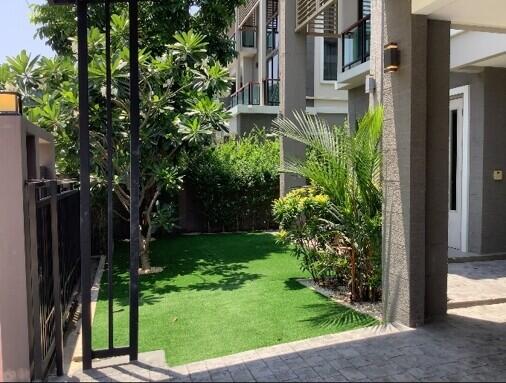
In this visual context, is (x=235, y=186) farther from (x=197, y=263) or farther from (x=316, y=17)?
(x=316, y=17)

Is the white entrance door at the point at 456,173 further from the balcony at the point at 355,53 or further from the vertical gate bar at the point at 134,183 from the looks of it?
the vertical gate bar at the point at 134,183

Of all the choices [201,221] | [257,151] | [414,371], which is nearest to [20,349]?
[414,371]

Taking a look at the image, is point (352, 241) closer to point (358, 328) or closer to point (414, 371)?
point (358, 328)

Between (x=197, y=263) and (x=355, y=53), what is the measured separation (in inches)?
258

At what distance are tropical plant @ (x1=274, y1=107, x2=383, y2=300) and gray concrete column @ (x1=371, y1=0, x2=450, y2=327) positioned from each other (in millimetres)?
625

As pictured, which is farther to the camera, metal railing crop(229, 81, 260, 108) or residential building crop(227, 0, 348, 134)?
metal railing crop(229, 81, 260, 108)

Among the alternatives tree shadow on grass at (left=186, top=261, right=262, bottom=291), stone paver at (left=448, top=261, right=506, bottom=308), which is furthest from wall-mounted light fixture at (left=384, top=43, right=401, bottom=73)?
tree shadow on grass at (left=186, top=261, right=262, bottom=291)

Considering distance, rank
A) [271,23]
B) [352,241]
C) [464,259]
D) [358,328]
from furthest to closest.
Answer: [271,23], [464,259], [352,241], [358,328]

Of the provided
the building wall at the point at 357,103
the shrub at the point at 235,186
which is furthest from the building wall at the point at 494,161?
the shrub at the point at 235,186

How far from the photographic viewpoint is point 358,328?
491cm

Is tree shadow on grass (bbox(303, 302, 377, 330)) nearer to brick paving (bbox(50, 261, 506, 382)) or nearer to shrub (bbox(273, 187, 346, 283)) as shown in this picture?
brick paving (bbox(50, 261, 506, 382))

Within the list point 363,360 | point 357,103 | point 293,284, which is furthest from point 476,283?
point 357,103

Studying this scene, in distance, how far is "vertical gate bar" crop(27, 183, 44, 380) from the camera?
349cm

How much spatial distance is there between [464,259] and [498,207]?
117cm
